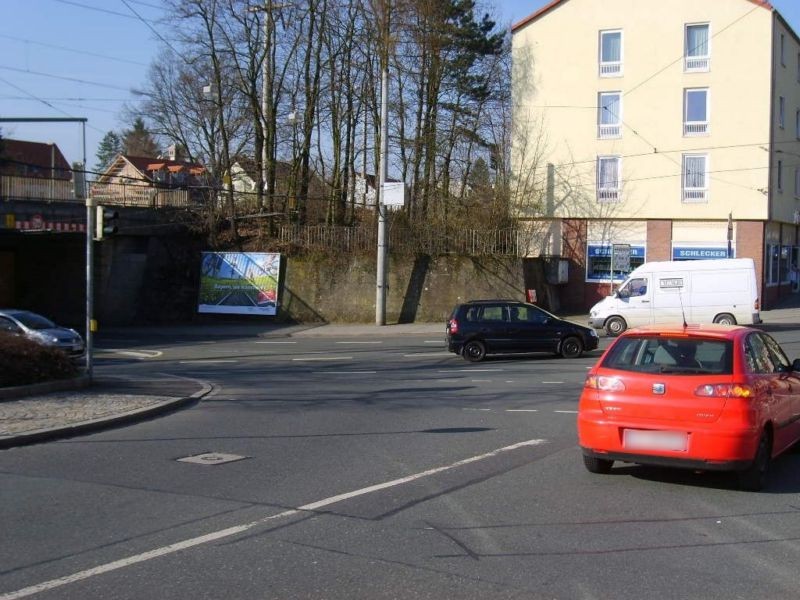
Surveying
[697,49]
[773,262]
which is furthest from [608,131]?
[773,262]

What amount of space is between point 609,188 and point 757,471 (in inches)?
1361

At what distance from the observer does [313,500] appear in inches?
289

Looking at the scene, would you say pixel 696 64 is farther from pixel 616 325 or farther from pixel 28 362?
pixel 28 362

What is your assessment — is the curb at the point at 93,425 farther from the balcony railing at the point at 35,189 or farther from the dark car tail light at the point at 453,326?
the balcony railing at the point at 35,189

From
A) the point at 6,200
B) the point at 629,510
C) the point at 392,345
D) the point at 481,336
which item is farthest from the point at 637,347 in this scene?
the point at 6,200

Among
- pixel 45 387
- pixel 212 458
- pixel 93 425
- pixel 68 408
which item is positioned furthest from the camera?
pixel 45 387

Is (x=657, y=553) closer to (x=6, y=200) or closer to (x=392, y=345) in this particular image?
(x=392, y=345)

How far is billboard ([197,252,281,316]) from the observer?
3719 centimetres

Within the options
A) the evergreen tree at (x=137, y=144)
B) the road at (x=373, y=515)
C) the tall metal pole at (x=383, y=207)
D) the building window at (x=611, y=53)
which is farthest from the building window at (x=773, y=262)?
the evergreen tree at (x=137, y=144)

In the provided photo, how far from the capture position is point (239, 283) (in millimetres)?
37688

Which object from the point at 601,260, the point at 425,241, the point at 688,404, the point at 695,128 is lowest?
the point at 688,404

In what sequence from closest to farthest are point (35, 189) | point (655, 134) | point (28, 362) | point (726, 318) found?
point (28, 362)
point (726, 318)
point (35, 189)
point (655, 134)

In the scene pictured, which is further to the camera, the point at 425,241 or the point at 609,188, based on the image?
the point at 609,188

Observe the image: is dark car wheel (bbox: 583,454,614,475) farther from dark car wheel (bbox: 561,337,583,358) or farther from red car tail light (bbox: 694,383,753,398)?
dark car wheel (bbox: 561,337,583,358)
